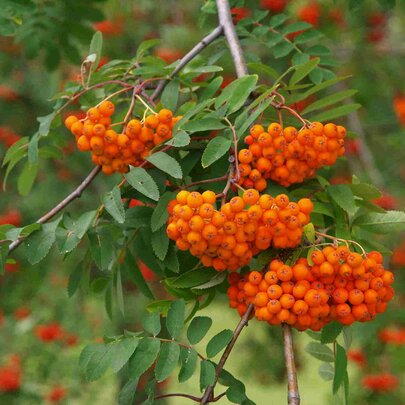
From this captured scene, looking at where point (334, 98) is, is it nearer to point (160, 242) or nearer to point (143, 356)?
point (160, 242)

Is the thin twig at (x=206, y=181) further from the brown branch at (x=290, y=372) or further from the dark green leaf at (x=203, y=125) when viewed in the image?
the brown branch at (x=290, y=372)

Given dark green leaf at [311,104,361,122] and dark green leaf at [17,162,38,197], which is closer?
dark green leaf at [311,104,361,122]

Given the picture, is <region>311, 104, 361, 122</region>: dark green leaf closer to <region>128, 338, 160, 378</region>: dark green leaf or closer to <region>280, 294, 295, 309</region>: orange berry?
<region>280, 294, 295, 309</region>: orange berry

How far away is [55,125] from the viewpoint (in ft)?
6.19

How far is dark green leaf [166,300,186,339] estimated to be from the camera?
1.49 meters

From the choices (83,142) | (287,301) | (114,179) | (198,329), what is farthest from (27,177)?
(114,179)

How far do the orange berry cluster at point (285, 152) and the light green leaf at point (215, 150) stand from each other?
4 centimetres

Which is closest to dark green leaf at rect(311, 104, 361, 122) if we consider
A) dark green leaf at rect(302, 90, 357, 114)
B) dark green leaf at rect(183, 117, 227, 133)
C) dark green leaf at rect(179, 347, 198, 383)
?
dark green leaf at rect(302, 90, 357, 114)

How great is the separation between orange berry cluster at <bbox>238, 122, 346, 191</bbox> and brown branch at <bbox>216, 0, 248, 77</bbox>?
0.25m

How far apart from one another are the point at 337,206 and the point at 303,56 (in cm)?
64

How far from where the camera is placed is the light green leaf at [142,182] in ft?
4.73

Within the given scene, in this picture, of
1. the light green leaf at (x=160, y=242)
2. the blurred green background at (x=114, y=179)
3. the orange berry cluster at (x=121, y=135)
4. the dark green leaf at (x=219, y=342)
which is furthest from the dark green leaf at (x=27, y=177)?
the blurred green background at (x=114, y=179)

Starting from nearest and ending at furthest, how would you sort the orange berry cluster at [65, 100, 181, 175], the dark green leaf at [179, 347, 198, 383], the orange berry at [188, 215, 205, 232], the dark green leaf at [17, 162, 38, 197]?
the orange berry at [188, 215, 205, 232] < the dark green leaf at [179, 347, 198, 383] < the orange berry cluster at [65, 100, 181, 175] < the dark green leaf at [17, 162, 38, 197]

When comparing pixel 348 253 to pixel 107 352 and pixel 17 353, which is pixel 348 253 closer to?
pixel 107 352
